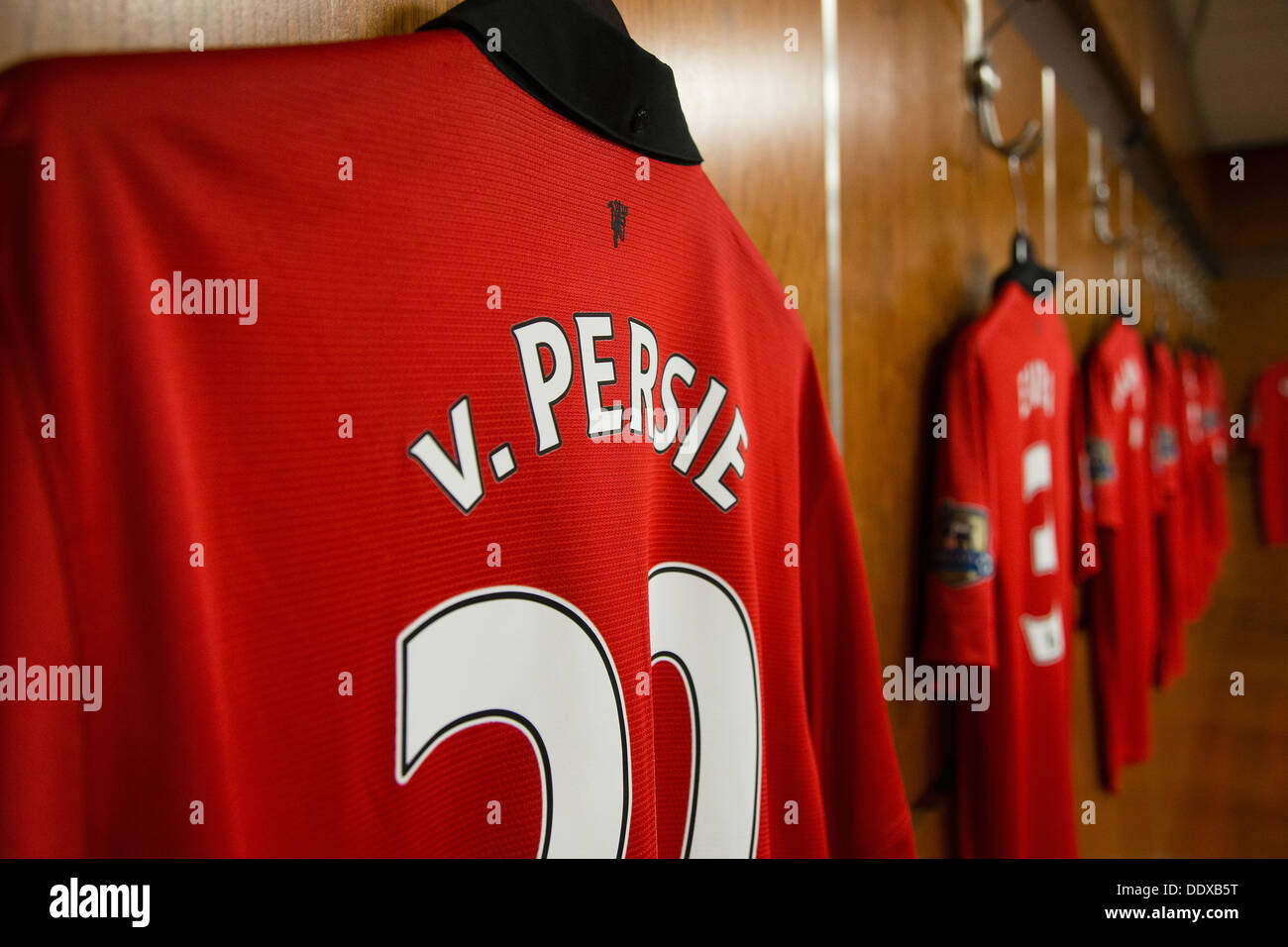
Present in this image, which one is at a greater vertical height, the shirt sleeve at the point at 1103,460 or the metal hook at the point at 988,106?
the metal hook at the point at 988,106

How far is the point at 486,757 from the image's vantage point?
34 cm

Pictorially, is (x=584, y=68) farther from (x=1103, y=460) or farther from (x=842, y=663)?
(x=1103, y=460)

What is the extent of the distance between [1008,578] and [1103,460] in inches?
18.7

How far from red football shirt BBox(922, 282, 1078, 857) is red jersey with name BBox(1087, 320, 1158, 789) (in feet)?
1.42

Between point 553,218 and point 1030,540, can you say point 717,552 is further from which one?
point 1030,540

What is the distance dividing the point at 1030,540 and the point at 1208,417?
2.28 metres

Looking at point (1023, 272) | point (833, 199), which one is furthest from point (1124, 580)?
point (833, 199)

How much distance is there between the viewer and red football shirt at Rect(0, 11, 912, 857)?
22 cm

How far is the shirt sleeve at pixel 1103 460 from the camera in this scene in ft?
3.98

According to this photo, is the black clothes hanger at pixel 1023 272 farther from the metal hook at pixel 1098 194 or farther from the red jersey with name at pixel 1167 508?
the red jersey with name at pixel 1167 508

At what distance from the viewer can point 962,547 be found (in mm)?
790

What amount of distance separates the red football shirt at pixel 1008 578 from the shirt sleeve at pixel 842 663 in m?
0.24

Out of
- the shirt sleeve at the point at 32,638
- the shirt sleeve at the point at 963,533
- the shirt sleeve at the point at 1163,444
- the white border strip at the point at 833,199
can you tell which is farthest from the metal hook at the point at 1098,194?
the shirt sleeve at the point at 32,638
